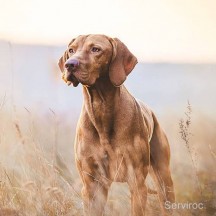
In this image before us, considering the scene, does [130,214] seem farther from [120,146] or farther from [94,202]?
[120,146]

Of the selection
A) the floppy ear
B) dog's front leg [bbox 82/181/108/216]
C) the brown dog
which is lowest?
dog's front leg [bbox 82/181/108/216]

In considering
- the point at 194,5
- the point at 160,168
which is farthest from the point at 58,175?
the point at 194,5

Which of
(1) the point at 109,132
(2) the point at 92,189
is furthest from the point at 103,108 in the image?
(2) the point at 92,189

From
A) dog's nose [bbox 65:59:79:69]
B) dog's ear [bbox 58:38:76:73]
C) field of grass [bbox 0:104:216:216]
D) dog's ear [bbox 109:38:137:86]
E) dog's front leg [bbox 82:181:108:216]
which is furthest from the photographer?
field of grass [bbox 0:104:216:216]

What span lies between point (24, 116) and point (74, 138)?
0.40 meters

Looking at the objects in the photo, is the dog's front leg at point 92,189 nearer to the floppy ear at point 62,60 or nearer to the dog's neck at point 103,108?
the dog's neck at point 103,108

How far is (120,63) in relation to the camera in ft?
11.0

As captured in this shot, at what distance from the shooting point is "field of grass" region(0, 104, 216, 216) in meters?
3.68

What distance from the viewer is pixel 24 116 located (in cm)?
375

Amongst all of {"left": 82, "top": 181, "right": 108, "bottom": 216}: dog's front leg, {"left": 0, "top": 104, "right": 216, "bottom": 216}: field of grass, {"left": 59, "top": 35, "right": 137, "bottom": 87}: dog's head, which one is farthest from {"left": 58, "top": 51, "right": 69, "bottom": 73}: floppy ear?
{"left": 82, "top": 181, "right": 108, "bottom": 216}: dog's front leg

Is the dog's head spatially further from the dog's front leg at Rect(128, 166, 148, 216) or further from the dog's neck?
the dog's front leg at Rect(128, 166, 148, 216)

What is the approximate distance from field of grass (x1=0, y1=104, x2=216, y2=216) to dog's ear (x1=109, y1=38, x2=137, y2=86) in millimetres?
543

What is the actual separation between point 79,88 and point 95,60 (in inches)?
17.7

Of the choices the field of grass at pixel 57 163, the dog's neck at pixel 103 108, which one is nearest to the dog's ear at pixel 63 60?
the dog's neck at pixel 103 108
